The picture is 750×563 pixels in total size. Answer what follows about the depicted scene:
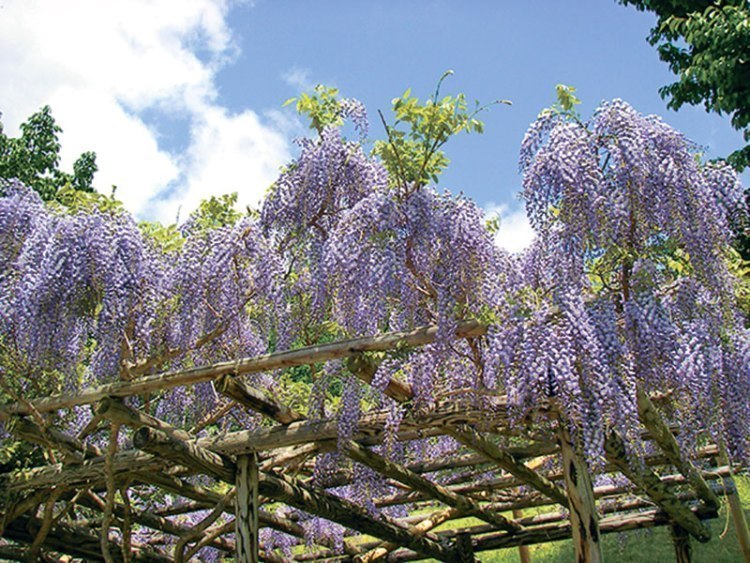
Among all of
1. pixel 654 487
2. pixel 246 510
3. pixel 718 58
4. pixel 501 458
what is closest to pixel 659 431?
Answer: pixel 501 458

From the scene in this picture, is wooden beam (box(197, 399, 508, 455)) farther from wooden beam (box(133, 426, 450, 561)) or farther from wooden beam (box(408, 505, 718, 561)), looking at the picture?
wooden beam (box(408, 505, 718, 561))

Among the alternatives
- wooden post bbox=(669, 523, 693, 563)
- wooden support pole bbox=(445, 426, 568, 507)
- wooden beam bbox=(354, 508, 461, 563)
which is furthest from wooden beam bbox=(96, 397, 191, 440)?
wooden post bbox=(669, 523, 693, 563)

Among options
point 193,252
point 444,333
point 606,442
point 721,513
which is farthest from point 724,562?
point 193,252

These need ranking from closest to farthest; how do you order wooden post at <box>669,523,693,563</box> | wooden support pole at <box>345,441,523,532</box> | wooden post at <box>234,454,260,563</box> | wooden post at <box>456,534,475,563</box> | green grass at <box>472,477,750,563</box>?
1. wooden post at <box>234,454,260,563</box>
2. wooden support pole at <box>345,441,523,532</box>
3. wooden post at <box>669,523,693,563</box>
4. wooden post at <box>456,534,475,563</box>
5. green grass at <box>472,477,750,563</box>

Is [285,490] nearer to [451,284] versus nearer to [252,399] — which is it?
[252,399]

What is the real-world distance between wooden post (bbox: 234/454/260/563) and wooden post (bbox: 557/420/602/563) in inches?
82.8

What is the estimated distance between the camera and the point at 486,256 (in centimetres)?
459

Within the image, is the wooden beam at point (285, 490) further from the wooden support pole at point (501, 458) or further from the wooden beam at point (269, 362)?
the wooden support pole at point (501, 458)

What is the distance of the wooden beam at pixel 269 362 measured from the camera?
13.8 ft

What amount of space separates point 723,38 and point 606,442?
18.1ft

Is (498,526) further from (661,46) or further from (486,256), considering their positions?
(661,46)

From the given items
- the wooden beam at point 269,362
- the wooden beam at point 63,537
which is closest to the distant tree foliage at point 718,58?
the wooden beam at point 269,362

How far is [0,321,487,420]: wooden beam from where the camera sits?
4211mm

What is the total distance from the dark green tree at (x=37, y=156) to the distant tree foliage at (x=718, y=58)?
1054 centimetres
